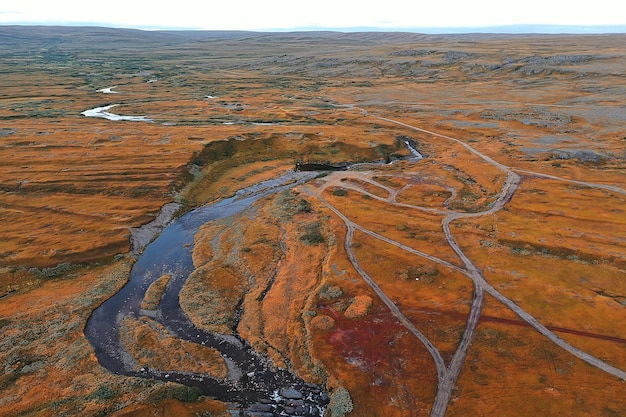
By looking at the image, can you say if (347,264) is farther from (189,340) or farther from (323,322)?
(189,340)

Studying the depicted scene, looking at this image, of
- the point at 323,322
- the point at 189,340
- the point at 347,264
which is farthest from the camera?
the point at 347,264

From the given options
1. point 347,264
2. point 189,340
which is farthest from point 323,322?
point 189,340

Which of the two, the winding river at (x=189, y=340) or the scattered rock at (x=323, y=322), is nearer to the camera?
the winding river at (x=189, y=340)

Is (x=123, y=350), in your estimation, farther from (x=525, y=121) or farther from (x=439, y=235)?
(x=525, y=121)

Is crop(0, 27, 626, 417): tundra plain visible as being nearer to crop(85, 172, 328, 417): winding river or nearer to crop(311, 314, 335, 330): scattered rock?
crop(311, 314, 335, 330): scattered rock

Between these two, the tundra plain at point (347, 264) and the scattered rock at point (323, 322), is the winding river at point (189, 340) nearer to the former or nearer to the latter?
the tundra plain at point (347, 264)

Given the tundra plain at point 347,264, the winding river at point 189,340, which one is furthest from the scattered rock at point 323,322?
the winding river at point 189,340
